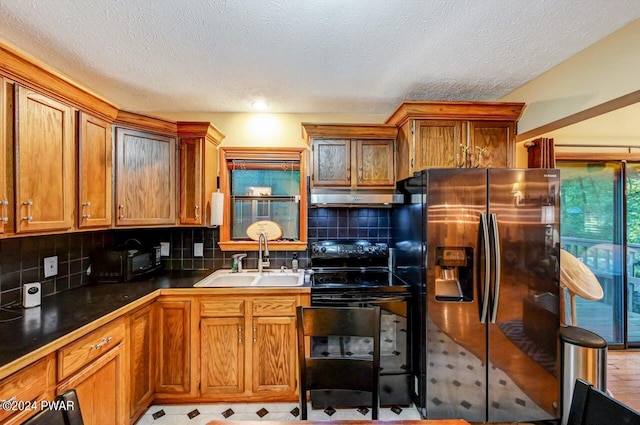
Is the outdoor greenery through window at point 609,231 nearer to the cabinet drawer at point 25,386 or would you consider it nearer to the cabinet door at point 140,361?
the cabinet door at point 140,361

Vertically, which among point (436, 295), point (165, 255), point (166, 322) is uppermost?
point (165, 255)

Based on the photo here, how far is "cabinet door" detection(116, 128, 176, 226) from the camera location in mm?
2256

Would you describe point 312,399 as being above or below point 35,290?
below

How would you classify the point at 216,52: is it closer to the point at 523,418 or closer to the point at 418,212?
the point at 418,212

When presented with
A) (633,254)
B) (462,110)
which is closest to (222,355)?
(462,110)

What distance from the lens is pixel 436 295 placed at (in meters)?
2.12

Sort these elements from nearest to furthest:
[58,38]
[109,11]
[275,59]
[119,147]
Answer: [109,11] < [58,38] < [275,59] < [119,147]

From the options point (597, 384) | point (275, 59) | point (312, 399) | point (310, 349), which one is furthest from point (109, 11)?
point (597, 384)

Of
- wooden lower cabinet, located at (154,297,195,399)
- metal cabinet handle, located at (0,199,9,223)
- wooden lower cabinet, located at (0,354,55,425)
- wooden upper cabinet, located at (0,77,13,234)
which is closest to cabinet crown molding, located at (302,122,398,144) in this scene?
wooden lower cabinet, located at (154,297,195,399)

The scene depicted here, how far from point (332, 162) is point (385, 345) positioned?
63.0 inches

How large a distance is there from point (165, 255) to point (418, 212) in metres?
2.42

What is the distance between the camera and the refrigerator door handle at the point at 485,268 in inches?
79.4

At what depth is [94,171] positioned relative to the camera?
6.64ft

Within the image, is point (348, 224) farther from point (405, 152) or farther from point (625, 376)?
point (625, 376)
